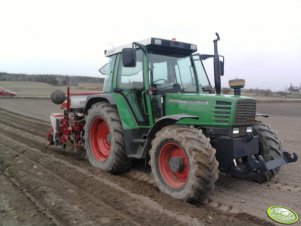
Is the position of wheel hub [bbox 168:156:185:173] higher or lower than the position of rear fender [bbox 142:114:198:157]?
lower

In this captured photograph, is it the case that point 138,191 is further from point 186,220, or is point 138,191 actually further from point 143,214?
point 186,220

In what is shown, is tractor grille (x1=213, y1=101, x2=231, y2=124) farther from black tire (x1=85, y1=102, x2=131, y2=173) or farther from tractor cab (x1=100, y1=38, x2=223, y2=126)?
black tire (x1=85, y1=102, x2=131, y2=173)

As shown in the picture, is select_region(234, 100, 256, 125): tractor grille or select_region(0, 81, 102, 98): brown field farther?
select_region(0, 81, 102, 98): brown field

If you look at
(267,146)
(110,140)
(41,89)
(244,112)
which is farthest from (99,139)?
(41,89)

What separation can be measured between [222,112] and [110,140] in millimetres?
2337

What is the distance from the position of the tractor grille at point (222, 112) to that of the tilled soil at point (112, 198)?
1.15m

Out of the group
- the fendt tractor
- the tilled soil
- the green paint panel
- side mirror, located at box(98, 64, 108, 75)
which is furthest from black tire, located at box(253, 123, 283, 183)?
side mirror, located at box(98, 64, 108, 75)

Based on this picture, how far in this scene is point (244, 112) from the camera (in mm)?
5141

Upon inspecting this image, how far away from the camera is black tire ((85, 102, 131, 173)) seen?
598cm

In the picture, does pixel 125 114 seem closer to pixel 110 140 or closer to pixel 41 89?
pixel 110 140

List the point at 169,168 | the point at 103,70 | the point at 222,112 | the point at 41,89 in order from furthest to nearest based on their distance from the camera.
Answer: the point at 41,89
the point at 103,70
the point at 169,168
the point at 222,112

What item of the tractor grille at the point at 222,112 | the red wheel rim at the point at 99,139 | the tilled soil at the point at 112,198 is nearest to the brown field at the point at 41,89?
the red wheel rim at the point at 99,139

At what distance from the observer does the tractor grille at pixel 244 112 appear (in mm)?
5000

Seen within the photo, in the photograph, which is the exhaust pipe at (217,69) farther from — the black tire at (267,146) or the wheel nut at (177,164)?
the wheel nut at (177,164)
